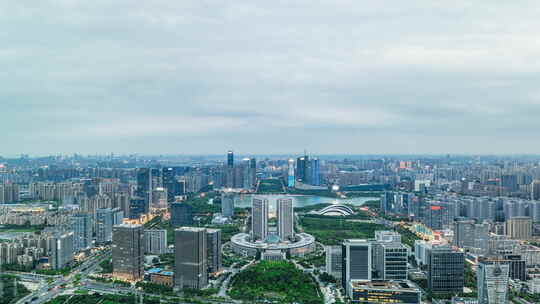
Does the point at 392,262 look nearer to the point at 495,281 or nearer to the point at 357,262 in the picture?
the point at 357,262

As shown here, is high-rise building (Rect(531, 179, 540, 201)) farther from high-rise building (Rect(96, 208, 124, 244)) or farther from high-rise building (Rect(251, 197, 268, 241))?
high-rise building (Rect(96, 208, 124, 244))

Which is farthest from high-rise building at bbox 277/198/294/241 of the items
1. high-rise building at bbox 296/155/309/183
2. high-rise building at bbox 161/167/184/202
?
high-rise building at bbox 296/155/309/183

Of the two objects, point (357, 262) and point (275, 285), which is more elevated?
point (357, 262)

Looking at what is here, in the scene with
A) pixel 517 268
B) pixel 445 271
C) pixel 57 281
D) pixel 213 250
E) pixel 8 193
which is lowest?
pixel 57 281

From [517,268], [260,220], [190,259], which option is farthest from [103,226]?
[517,268]

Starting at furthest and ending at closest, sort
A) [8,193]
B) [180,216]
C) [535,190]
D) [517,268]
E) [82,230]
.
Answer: [535,190] < [8,193] < [180,216] < [82,230] < [517,268]

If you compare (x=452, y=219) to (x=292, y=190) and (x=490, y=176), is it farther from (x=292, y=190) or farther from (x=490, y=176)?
(x=292, y=190)
